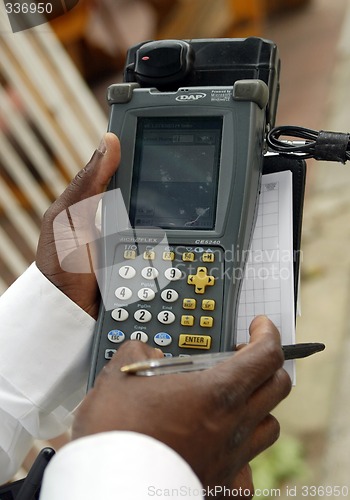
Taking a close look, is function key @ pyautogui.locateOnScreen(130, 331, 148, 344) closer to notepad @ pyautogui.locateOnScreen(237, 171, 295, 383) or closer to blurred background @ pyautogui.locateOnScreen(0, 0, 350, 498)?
notepad @ pyautogui.locateOnScreen(237, 171, 295, 383)

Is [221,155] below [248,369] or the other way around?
the other way around

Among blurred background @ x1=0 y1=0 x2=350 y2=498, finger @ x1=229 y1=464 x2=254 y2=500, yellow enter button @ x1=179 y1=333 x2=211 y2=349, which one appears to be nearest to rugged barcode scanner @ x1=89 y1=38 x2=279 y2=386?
yellow enter button @ x1=179 y1=333 x2=211 y2=349

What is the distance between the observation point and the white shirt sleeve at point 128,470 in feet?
1.53

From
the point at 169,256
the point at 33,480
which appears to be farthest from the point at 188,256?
the point at 33,480

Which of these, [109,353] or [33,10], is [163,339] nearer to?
[109,353]

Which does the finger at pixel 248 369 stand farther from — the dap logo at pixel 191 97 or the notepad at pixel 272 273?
the dap logo at pixel 191 97

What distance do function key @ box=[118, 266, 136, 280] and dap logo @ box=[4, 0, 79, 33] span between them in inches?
11.2

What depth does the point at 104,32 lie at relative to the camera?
2334 mm

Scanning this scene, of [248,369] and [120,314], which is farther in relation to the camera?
[120,314]

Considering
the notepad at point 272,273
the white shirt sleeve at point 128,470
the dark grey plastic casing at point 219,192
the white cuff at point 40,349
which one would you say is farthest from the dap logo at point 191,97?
the white shirt sleeve at point 128,470

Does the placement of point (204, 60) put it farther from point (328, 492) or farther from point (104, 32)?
point (104, 32)

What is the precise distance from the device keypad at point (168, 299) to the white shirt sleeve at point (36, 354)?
0.18 ft

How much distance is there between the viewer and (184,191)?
639 mm

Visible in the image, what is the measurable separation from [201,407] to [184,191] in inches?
8.8
